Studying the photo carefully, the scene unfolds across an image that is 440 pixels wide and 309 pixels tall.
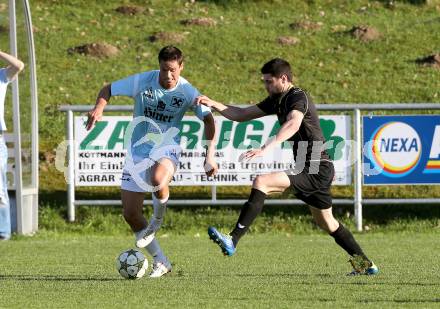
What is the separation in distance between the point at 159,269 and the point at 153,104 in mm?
1538

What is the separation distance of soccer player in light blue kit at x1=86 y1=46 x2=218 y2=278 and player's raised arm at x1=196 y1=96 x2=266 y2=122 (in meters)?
0.14

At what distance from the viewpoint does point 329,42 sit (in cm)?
2777

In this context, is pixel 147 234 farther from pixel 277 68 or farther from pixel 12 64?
pixel 12 64

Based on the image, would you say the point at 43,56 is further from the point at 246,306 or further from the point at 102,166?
the point at 246,306

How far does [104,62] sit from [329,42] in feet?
18.6

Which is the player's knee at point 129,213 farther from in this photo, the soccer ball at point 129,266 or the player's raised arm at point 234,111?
the player's raised arm at point 234,111

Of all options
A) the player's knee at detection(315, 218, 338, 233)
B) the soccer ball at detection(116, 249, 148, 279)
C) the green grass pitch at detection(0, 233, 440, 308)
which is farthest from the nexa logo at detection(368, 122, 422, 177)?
the soccer ball at detection(116, 249, 148, 279)

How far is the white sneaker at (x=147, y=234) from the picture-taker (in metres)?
10.2

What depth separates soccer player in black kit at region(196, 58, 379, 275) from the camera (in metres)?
9.54

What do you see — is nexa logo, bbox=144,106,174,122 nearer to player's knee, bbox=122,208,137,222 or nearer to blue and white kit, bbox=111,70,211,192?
blue and white kit, bbox=111,70,211,192

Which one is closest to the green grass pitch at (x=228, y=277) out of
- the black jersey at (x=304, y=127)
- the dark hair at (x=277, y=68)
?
the black jersey at (x=304, y=127)

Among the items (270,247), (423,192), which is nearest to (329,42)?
(423,192)

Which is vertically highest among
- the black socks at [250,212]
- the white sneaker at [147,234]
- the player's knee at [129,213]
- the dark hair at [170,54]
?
the dark hair at [170,54]

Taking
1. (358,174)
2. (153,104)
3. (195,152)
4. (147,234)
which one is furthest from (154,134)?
(358,174)
